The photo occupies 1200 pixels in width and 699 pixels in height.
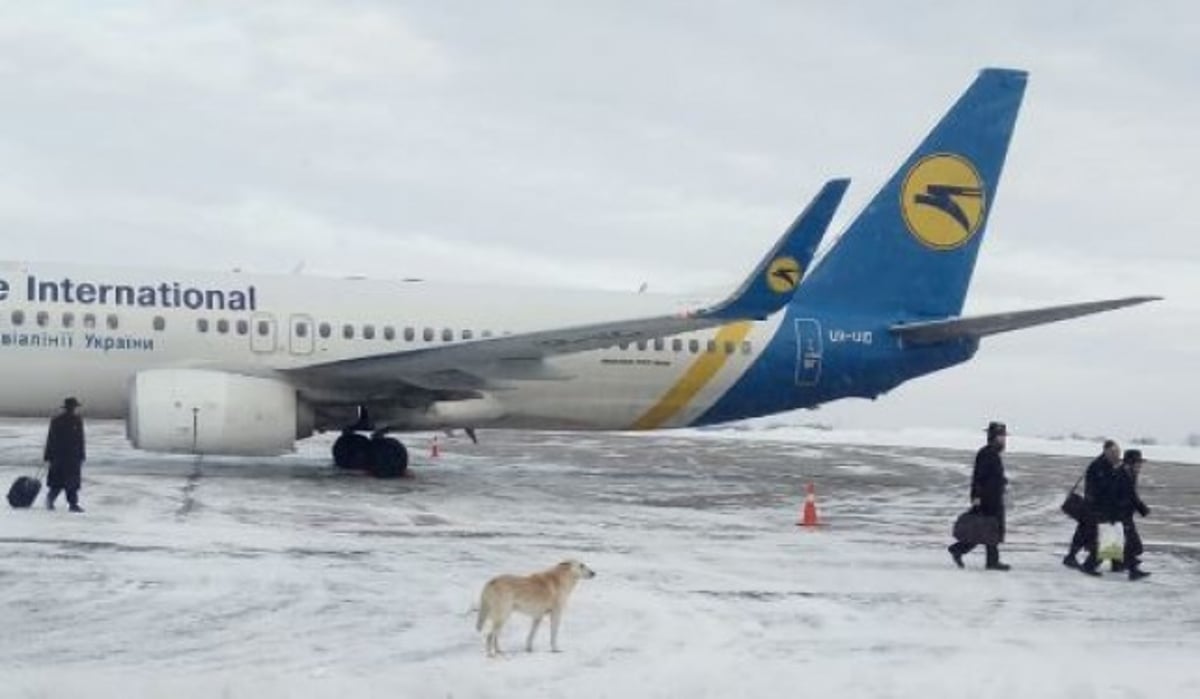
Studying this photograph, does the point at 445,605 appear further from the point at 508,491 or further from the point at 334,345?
the point at 334,345

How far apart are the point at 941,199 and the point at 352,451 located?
1119cm

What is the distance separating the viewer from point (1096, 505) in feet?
47.0

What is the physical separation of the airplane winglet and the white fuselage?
344 cm

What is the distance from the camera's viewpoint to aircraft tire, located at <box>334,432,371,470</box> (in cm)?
2336

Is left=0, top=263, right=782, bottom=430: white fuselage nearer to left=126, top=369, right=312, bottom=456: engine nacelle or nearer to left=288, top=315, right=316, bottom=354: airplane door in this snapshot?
left=288, top=315, right=316, bottom=354: airplane door

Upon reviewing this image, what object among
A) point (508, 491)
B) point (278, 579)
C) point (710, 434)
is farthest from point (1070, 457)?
point (278, 579)

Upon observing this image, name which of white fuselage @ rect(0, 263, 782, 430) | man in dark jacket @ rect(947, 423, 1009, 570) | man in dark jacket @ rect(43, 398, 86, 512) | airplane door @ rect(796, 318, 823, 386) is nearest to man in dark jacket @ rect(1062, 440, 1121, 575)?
man in dark jacket @ rect(947, 423, 1009, 570)

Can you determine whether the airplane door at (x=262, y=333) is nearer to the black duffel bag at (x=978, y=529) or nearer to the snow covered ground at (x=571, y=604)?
the snow covered ground at (x=571, y=604)

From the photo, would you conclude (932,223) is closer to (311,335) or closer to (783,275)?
(783,275)

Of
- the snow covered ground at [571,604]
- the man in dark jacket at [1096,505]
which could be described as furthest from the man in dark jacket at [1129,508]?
the snow covered ground at [571,604]

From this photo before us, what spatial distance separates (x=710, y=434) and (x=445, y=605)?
4822 centimetres

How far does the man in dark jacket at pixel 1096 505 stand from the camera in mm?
14156

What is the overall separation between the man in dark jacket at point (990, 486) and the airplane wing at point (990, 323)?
7376mm

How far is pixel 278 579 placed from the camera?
11.4 metres
